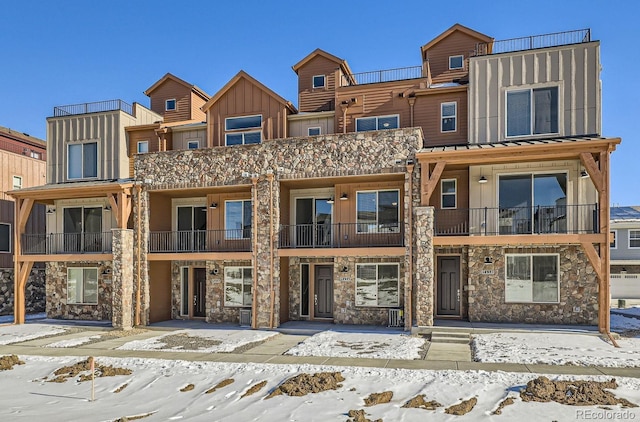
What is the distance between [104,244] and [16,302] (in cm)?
Result: 383

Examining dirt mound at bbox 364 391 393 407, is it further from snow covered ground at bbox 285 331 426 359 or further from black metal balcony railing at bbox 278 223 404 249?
black metal balcony railing at bbox 278 223 404 249

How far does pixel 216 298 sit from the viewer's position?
17.9m

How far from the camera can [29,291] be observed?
21984mm

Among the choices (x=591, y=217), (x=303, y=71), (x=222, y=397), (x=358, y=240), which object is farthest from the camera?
(x=303, y=71)

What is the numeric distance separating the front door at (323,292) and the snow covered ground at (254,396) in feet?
22.1

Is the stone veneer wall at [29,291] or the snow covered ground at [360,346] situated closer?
the snow covered ground at [360,346]

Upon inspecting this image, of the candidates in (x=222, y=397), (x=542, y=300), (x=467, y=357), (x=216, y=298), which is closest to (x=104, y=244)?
(x=216, y=298)

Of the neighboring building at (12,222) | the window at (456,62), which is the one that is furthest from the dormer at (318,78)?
the neighboring building at (12,222)

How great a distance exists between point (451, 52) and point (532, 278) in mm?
9983

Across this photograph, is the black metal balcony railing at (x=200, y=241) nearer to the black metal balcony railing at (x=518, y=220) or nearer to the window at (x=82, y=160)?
the window at (x=82, y=160)

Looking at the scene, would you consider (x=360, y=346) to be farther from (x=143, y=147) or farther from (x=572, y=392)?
(x=143, y=147)

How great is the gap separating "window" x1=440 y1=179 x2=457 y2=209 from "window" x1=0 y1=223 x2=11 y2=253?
1949 centimetres

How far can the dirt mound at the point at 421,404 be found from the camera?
8.09m

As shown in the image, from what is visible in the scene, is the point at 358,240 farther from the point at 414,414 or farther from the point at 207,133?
the point at 414,414
